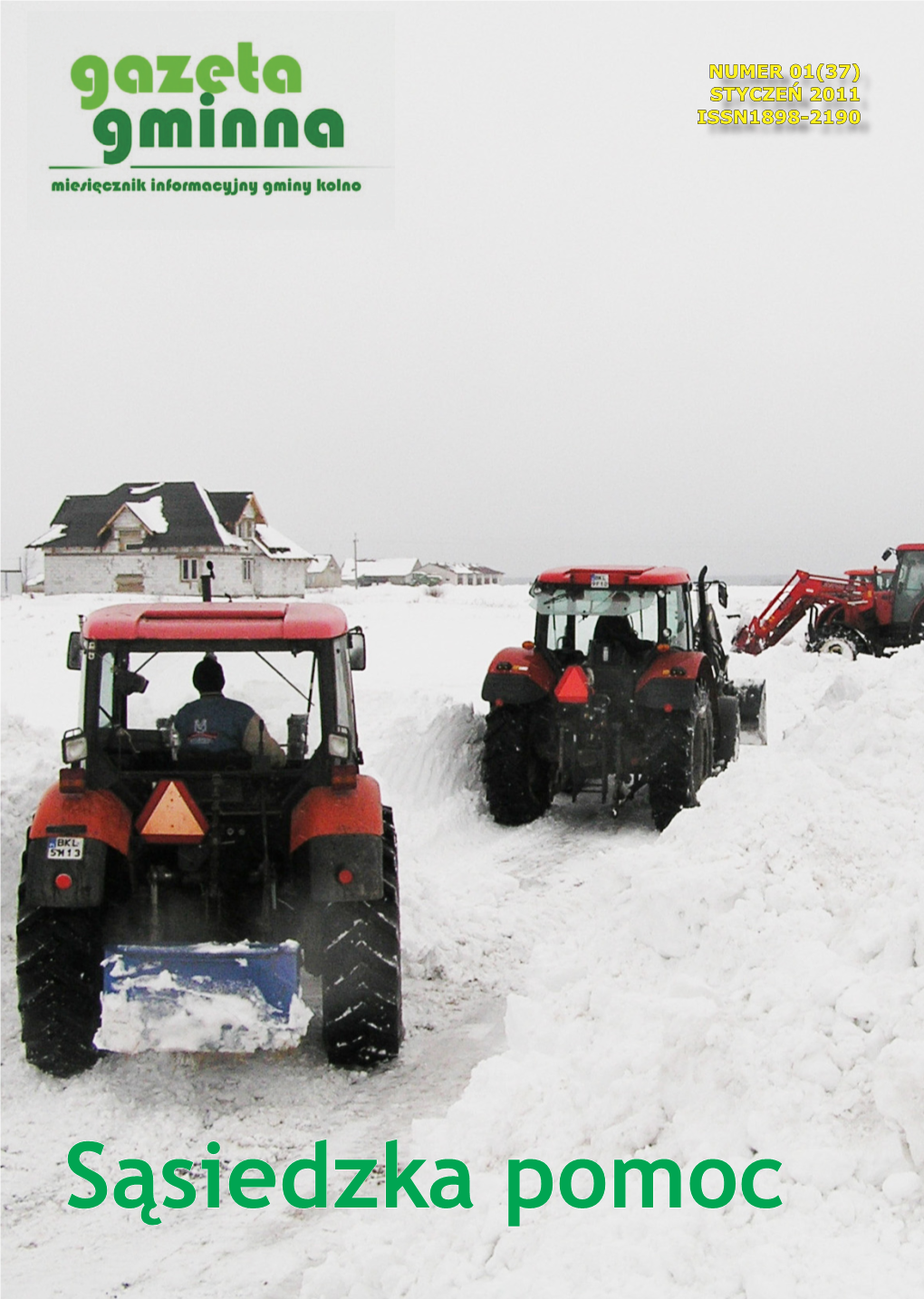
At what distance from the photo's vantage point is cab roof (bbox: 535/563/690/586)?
8.92 metres

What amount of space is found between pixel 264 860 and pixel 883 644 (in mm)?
15279

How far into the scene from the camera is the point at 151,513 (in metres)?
39.7

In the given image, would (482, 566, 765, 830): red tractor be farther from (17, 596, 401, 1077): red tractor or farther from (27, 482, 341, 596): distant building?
(27, 482, 341, 596): distant building

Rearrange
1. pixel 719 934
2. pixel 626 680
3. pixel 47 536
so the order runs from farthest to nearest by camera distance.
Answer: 1. pixel 47 536
2. pixel 626 680
3. pixel 719 934

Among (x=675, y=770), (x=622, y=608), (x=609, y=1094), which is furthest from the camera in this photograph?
(x=622, y=608)

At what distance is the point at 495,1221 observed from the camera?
3.10 metres

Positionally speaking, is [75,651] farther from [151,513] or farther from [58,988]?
[151,513]

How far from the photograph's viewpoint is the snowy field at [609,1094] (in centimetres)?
284

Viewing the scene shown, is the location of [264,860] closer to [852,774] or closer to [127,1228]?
[127,1228]

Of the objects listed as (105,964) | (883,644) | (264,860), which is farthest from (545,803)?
(883,644)

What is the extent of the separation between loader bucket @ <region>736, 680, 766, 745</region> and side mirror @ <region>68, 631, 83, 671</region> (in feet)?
24.0

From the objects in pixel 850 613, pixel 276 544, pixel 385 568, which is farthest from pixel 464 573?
pixel 850 613

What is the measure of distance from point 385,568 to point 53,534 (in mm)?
46573

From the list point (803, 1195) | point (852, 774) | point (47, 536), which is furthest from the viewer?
point (47, 536)
